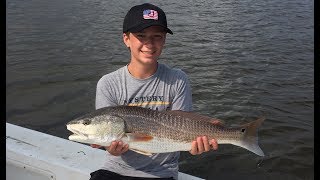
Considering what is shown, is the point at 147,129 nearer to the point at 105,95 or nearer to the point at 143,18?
the point at 105,95

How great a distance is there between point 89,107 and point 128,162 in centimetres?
620

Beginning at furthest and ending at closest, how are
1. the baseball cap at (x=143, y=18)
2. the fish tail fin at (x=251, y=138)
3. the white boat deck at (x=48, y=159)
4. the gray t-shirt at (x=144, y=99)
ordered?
the white boat deck at (x=48, y=159) → the gray t-shirt at (x=144, y=99) → the baseball cap at (x=143, y=18) → the fish tail fin at (x=251, y=138)

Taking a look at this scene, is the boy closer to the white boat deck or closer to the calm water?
the white boat deck

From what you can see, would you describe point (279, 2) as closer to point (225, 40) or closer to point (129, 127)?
point (225, 40)

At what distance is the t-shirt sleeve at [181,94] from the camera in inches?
159

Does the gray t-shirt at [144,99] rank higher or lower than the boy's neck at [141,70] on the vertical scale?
lower

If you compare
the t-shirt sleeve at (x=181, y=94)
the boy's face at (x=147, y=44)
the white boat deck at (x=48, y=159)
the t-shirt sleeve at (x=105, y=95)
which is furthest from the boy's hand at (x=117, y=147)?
the white boat deck at (x=48, y=159)

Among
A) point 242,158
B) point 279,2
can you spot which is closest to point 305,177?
point 242,158

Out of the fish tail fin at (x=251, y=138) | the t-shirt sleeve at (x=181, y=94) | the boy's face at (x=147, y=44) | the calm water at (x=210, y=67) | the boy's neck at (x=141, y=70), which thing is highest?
A: the boy's face at (x=147, y=44)

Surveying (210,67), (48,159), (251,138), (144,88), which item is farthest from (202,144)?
(210,67)

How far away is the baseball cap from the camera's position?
12.5ft

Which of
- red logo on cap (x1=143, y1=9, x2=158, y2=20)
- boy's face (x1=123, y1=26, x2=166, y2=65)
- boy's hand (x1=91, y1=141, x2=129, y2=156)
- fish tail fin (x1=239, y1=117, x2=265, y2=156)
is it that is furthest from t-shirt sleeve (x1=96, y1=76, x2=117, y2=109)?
fish tail fin (x1=239, y1=117, x2=265, y2=156)

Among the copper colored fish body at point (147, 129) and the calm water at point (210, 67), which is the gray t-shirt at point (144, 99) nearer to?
the copper colored fish body at point (147, 129)

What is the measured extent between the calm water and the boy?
134 inches
